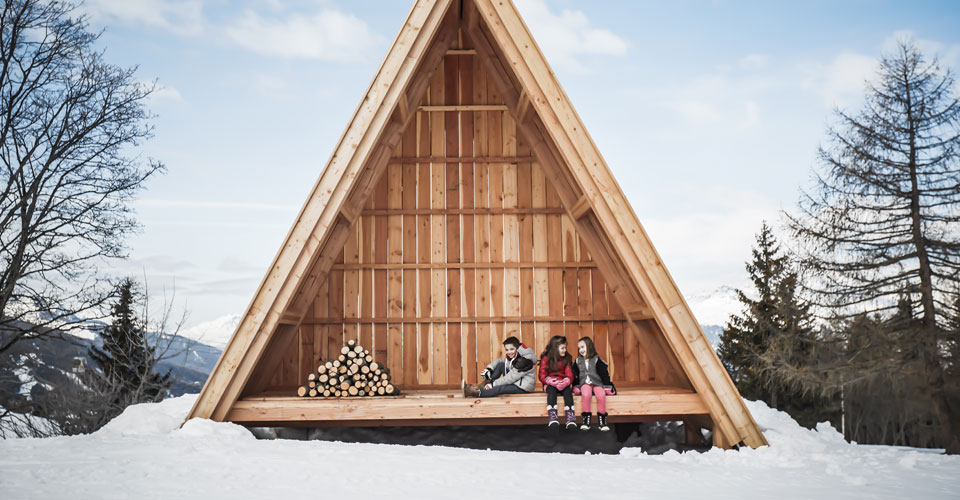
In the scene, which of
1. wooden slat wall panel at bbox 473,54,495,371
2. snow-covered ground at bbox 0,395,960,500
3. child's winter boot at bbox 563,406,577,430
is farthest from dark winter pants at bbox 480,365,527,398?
wooden slat wall panel at bbox 473,54,495,371

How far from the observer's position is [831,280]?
1398 cm

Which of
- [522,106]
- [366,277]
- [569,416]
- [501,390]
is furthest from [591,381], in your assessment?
[366,277]

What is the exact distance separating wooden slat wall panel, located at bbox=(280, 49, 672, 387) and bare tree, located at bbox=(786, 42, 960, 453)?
303 inches

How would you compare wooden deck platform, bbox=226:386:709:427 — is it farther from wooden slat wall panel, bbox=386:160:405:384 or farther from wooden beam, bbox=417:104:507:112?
wooden beam, bbox=417:104:507:112

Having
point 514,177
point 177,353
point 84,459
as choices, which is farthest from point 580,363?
point 177,353

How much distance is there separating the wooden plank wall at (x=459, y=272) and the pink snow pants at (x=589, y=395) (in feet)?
6.77

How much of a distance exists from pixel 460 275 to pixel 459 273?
0.03 metres

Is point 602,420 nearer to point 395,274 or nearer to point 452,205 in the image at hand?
point 395,274

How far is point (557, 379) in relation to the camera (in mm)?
6902

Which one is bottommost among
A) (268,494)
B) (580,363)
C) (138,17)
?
(268,494)

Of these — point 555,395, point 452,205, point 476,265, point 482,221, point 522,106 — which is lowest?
point 555,395

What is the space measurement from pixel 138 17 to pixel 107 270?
20.7 feet

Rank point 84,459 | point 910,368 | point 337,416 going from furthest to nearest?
point 910,368, point 337,416, point 84,459

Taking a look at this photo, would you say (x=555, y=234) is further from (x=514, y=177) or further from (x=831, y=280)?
(x=831, y=280)
